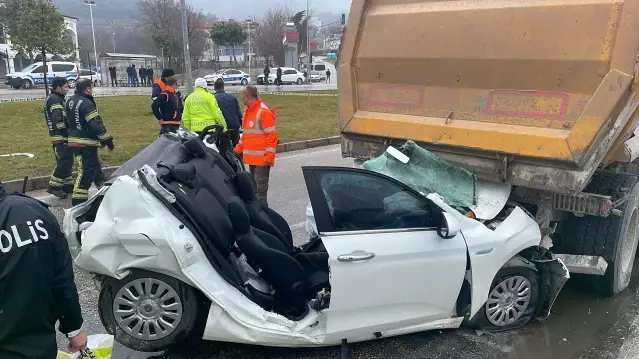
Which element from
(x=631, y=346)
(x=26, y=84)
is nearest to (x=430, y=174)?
(x=631, y=346)

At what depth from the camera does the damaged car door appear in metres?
3.15

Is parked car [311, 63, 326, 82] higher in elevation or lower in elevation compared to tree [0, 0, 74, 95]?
lower

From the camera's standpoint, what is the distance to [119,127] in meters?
13.3

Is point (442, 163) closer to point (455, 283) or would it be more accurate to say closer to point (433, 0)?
point (455, 283)

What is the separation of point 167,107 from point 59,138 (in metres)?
2.06

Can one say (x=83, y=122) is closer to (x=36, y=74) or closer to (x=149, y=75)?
(x=36, y=74)

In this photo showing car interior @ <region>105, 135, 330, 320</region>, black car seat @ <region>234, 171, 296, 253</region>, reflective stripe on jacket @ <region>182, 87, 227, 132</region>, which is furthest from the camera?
reflective stripe on jacket @ <region>182, 87, 227, 132</region>

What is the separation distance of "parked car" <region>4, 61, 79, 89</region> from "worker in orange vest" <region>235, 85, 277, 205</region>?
28.4 meters

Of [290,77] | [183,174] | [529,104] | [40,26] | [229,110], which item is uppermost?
[40,26]

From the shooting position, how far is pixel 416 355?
3494mm

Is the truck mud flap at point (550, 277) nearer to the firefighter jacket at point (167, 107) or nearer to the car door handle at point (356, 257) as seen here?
the car door handle at point (356, 257)

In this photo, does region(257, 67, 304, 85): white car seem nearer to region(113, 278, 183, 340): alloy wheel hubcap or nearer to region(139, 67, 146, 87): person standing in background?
region(139, 67, 146, 87): person standing in background

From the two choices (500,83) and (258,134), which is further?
(258,134)

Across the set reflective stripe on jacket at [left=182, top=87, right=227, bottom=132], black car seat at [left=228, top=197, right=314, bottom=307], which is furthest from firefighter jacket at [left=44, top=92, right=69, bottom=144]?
black car seat at [left=228, top=197, right=314, bottom=307]
